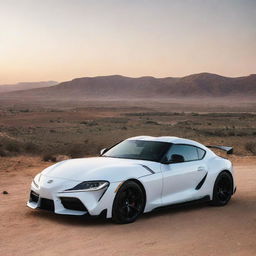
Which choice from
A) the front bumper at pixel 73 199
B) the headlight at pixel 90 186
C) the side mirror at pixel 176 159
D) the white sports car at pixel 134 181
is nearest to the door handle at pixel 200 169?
the white sports car at pixel 134 181

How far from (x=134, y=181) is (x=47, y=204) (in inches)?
56.4

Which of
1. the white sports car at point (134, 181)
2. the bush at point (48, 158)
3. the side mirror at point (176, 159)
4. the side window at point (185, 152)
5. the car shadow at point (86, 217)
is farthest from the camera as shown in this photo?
the bush at point (48, 158)

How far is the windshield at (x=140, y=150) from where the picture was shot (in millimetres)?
9195

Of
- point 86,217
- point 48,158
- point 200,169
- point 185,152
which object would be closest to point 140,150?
point 185,152

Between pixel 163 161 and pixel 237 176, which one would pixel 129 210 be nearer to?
pixel 163 161

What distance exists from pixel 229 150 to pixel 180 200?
6.61 ft

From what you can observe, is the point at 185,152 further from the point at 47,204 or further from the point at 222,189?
the point at 47,204

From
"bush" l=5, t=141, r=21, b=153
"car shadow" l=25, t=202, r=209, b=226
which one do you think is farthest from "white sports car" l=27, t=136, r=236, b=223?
"bush" l=5, t=141, r=21, b=153

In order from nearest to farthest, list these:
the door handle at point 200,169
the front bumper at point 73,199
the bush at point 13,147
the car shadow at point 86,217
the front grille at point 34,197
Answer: the front bumper at point 73,199 < the car shadow at point 86,217 < the front grille at point 34,197 < the door handle at point 200,169 < the bush at point 13,147

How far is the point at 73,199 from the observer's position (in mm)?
7895

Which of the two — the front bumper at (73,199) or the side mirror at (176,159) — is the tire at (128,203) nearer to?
the front bumper at (73,199)

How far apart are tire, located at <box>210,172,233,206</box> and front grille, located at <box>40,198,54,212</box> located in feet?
11.2

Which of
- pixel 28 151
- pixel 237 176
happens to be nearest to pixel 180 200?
pixel 237 176

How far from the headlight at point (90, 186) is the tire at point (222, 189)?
2.91m
